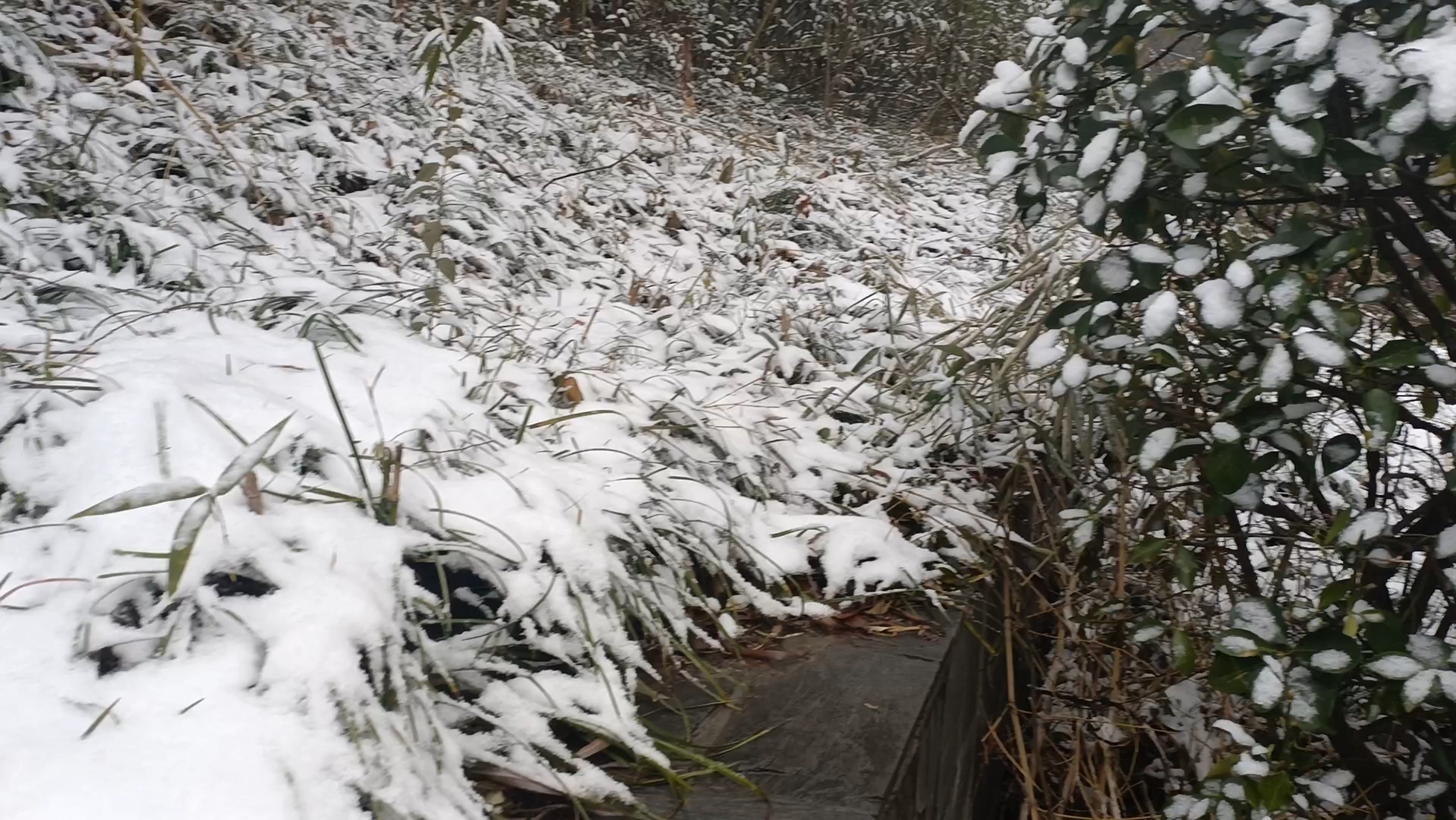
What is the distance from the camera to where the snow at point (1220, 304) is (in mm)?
1054

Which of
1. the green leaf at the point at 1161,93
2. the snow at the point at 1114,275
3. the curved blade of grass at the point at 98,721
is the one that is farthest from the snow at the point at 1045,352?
the curved blade of grass at the point at 98,721

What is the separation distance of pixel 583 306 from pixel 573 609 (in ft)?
5.42

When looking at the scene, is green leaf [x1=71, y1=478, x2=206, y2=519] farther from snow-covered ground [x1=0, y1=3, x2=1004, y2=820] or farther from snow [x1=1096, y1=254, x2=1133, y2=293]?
snow [x1=1096, y1=254, x2=1133, y2=293]

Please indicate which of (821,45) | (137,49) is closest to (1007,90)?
(137,49)

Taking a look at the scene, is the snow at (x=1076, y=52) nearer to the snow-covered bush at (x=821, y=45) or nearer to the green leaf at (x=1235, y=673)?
the green leaf at (x=1235, y=673)

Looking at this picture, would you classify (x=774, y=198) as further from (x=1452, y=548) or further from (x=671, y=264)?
(x=1452, y=548)

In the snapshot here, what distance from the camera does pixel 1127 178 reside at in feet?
3.83

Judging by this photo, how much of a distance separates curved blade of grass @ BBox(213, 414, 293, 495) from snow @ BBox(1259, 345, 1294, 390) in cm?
109

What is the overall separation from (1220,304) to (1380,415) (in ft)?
0.67

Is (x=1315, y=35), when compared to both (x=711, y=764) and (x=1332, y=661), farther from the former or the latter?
(x=711, y=764)

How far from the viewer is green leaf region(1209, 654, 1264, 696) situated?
3.63 feet

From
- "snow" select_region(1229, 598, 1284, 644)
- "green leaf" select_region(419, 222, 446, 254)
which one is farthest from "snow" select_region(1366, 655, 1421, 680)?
"green leaf" select_region(419, 222, 446, 254)

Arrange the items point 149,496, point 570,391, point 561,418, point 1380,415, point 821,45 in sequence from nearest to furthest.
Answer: point 149,496 < point 1380,415 < point 561,418 < point 570,391 < point 821,45

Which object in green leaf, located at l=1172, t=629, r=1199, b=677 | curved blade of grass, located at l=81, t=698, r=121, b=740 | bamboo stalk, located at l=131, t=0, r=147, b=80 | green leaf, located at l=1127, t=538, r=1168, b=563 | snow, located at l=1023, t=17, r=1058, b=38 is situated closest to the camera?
curved blade of grass, located at l=81, t=698, r=121, b=740
